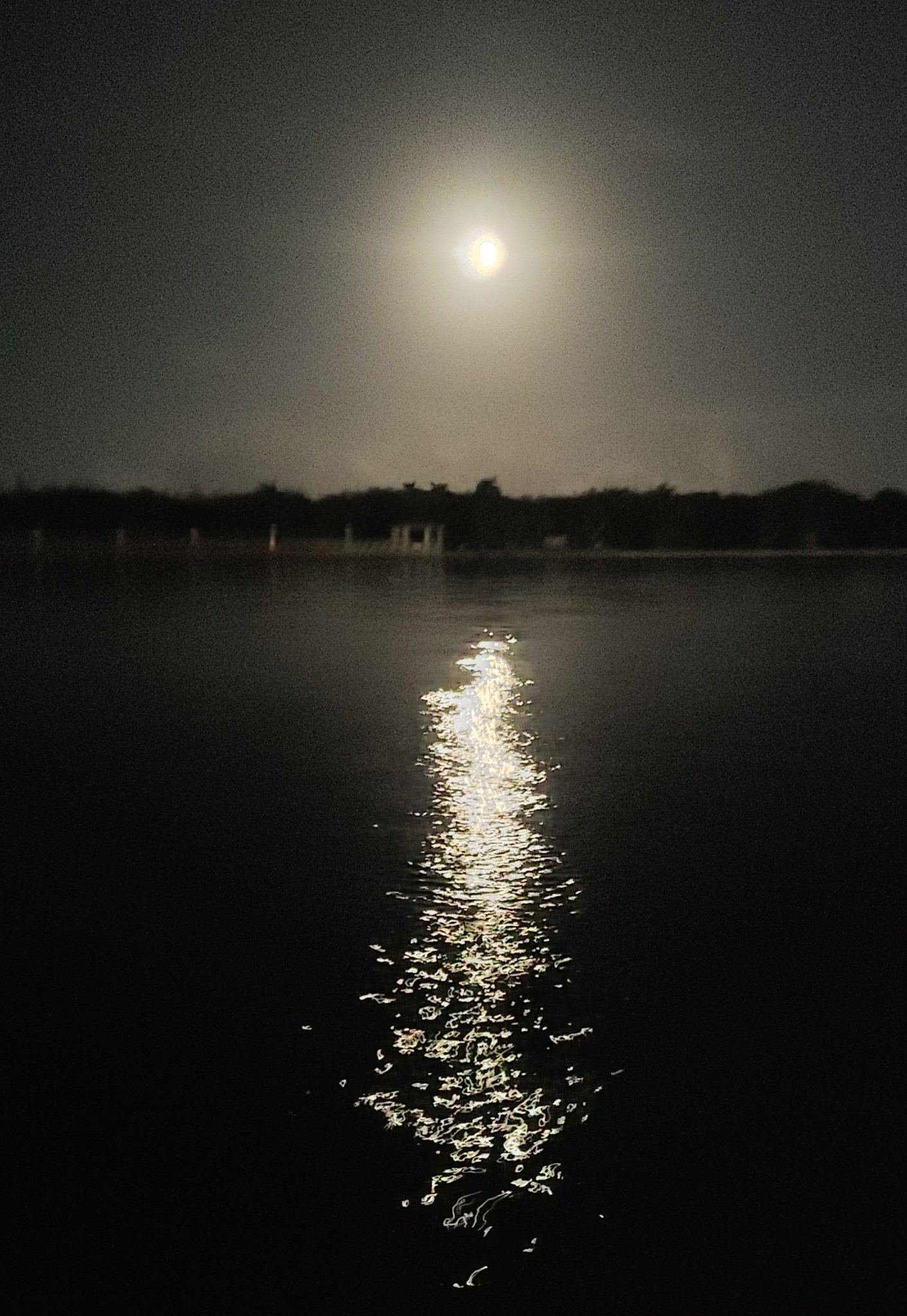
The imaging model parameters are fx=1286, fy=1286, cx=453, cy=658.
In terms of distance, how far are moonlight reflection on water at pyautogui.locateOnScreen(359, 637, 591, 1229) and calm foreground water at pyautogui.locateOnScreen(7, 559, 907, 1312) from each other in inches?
0.6

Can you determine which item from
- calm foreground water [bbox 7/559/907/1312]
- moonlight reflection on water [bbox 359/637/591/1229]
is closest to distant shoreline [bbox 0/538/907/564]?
calm foreground water [bbox 7/559/907/1312]

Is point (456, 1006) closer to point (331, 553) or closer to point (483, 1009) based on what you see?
point (483, 1009)

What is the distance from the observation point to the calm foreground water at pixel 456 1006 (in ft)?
9.57

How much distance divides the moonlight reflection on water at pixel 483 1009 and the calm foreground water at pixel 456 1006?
2cm

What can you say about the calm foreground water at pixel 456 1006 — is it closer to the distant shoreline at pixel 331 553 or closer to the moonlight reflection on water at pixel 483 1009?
the moonlight reflection on water at pixel 483 1009

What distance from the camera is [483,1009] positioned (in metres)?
4.18

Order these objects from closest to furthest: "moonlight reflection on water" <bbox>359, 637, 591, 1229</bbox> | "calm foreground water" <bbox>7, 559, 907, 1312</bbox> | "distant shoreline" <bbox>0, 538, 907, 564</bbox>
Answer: "calm foreground water" <bbox>7, 559, 907, 1312</bbox> → "moonlight reflection on water" <bbox>359, 637, 591, 1229</bbox> → "distant shoreline" <bbox>0, 538, 907, 564</bbox>

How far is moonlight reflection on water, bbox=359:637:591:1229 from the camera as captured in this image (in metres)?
3.30

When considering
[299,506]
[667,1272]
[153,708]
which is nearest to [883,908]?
[667,1272]

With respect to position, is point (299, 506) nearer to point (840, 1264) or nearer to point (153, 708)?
point (153, 708)

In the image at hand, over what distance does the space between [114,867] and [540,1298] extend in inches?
140

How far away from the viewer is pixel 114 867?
5.82 meters

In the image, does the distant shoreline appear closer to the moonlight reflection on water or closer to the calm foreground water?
the calm foreground water

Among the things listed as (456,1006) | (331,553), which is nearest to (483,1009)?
(456,1006)
